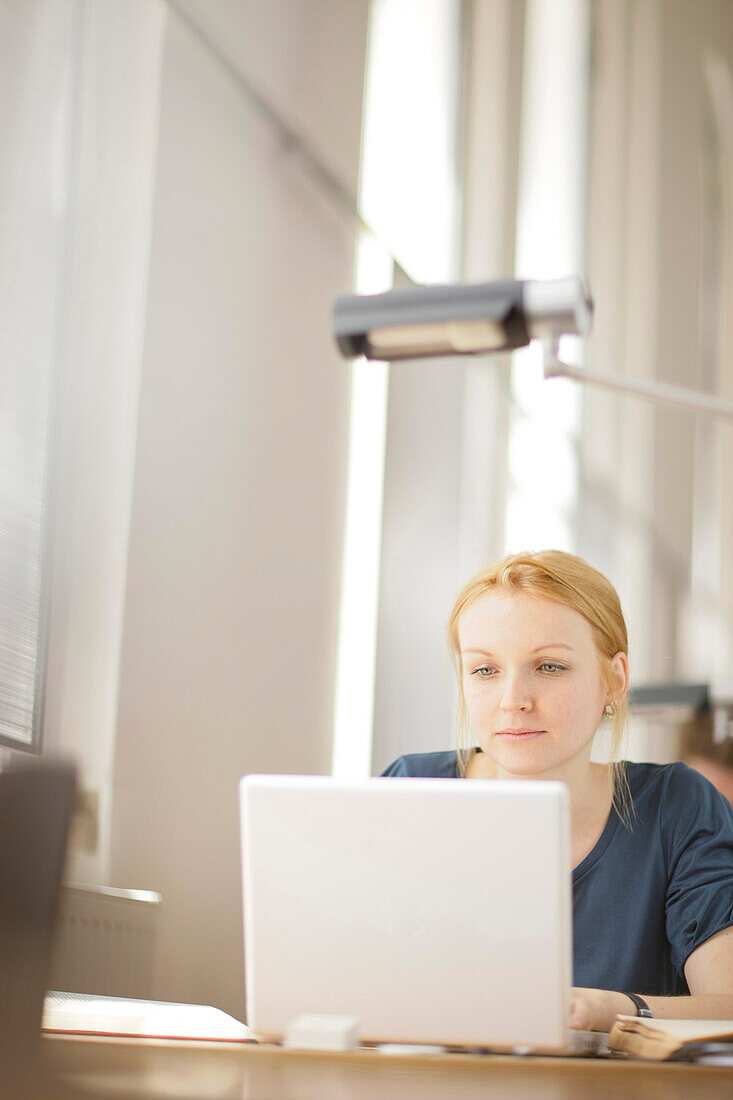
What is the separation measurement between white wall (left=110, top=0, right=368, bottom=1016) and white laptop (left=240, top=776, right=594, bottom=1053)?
126 centimetres

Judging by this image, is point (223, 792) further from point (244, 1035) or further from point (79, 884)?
point (244, 1035)

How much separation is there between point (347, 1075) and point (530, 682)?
2.52 feet

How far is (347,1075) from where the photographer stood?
0.97 meters

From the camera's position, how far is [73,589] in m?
2.18

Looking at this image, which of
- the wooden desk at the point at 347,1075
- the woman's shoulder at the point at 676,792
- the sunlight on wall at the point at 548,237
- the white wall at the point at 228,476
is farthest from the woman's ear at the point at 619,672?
the sunlight on wall at the point at 548,237

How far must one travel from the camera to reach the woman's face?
5.37 ft

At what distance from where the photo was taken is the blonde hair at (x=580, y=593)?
1671 mm

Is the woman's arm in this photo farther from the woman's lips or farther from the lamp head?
the lamp head

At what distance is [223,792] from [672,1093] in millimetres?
1745

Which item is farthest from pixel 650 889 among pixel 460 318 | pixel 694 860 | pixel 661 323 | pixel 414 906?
pixel 661 323

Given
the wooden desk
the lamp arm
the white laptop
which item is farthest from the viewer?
the lamp arm

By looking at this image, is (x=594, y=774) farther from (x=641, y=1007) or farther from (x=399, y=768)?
(x=641, y=1007)

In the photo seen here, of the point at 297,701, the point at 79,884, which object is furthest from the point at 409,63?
the point at 79,884

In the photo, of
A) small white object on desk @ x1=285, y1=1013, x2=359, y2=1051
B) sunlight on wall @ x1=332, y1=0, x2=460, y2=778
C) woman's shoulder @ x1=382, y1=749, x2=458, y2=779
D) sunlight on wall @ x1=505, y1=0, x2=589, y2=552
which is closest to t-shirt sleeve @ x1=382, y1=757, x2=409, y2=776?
woman's shoulder @ x1=382, y1=749, x2=458, y2=779
